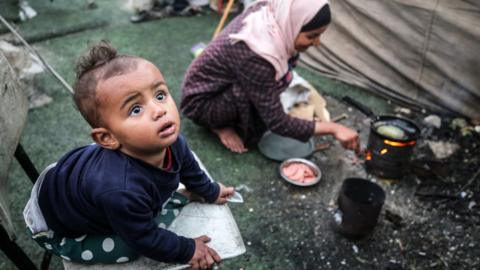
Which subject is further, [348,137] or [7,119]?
[348,137]

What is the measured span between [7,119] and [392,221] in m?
2.31

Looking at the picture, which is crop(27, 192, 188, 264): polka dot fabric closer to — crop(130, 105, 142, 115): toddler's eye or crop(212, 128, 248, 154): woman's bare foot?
crop(130, 105, 142, 115): toddler's eye

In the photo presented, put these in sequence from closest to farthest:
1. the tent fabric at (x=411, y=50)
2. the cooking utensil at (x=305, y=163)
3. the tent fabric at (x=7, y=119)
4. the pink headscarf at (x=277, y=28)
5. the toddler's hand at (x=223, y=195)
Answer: the tent fabric at (x=7, y=119) → the toddler's hand at (x=223, y=195) → the pink headscarf at (x=277, y=28) → the cooking utensil at (x=305, y=163) → the tent fabric at (x=411, y=50)

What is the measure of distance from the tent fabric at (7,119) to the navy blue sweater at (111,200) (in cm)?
16

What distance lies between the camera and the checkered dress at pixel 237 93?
2.60m

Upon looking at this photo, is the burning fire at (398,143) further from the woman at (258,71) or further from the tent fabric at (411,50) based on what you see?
the tent fabric at (411,50)

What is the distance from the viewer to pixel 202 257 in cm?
151

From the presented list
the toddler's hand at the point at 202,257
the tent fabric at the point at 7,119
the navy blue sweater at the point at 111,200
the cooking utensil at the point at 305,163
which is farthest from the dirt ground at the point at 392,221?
the tent fabric at the point at 7,119

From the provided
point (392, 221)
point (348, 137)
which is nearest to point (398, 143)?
point (348, 137)

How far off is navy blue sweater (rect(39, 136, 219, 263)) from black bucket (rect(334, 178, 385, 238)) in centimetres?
115

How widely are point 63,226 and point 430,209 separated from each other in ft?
7.64

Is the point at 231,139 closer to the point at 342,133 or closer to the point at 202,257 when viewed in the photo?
the point at 342,133

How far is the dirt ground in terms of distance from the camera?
233 cm

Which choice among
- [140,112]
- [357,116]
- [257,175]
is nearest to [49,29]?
[257,175]
